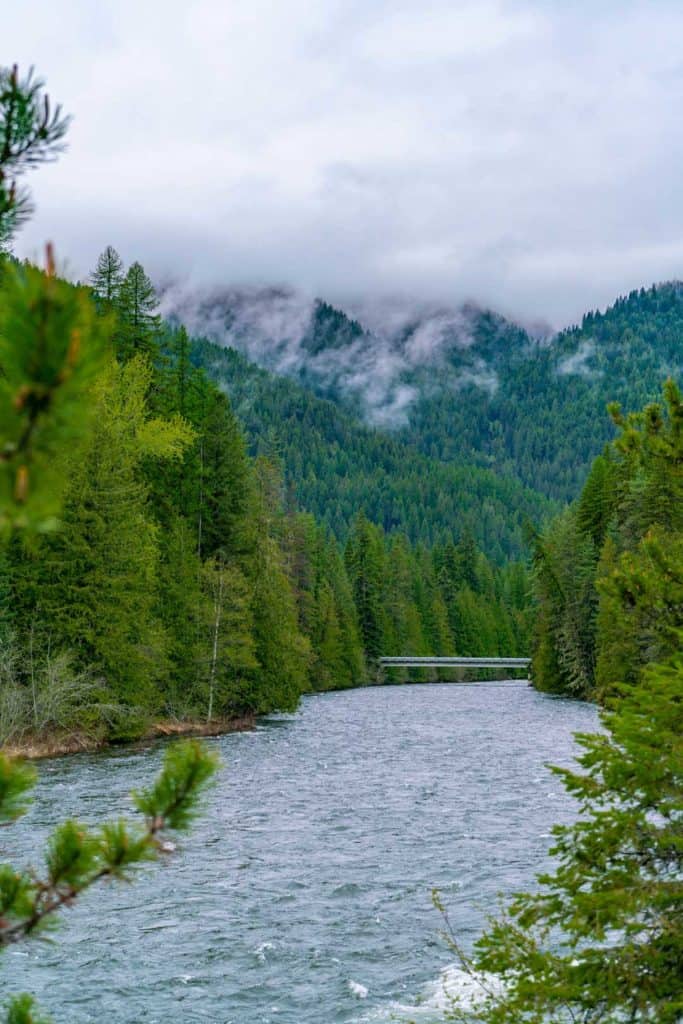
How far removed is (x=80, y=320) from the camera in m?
1.75

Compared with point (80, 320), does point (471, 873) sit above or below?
below

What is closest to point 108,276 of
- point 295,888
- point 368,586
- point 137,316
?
point 137,316

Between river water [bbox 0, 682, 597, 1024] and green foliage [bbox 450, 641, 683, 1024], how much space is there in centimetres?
228

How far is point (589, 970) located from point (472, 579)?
4314 inches

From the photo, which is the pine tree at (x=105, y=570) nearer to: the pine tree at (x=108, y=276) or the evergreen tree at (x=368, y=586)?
the pine tree at (x=108, y=276)

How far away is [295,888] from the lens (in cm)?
1519

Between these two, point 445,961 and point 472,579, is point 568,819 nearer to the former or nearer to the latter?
point 445,961

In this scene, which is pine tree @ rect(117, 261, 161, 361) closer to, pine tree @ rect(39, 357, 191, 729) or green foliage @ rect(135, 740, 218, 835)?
pine tree @ rect(39, 357, 191, 729)

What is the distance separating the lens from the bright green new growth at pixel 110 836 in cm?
264

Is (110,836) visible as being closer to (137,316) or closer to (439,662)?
(137,316)

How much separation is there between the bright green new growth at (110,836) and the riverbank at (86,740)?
21.2 metres

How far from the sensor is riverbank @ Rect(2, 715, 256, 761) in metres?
27.8

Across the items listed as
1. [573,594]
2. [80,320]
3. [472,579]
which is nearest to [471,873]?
[80,320]

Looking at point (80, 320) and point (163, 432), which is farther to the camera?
point (163, 432)
